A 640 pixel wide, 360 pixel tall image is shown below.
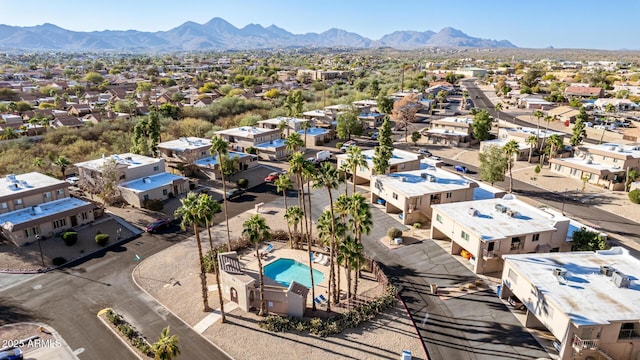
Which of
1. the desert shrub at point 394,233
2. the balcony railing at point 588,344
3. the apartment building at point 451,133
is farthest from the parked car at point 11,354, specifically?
the apartment building at point 451,133

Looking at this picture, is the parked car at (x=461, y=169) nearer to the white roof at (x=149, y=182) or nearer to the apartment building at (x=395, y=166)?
the apartment building at (x=395, y=166)

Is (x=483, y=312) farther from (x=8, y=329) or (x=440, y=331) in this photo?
(x=8, y=329)

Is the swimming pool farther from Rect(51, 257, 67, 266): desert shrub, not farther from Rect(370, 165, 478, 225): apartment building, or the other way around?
Rect(51, 257, 67, 266): desert shrub

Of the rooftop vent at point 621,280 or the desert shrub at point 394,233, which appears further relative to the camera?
the desert shrub at point 394,233

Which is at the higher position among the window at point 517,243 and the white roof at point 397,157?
the white roof at point 397,157

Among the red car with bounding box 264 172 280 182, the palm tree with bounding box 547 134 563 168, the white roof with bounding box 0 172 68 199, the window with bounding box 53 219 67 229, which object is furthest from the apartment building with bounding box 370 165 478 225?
the white roof with bounding box 0 172 68 199
